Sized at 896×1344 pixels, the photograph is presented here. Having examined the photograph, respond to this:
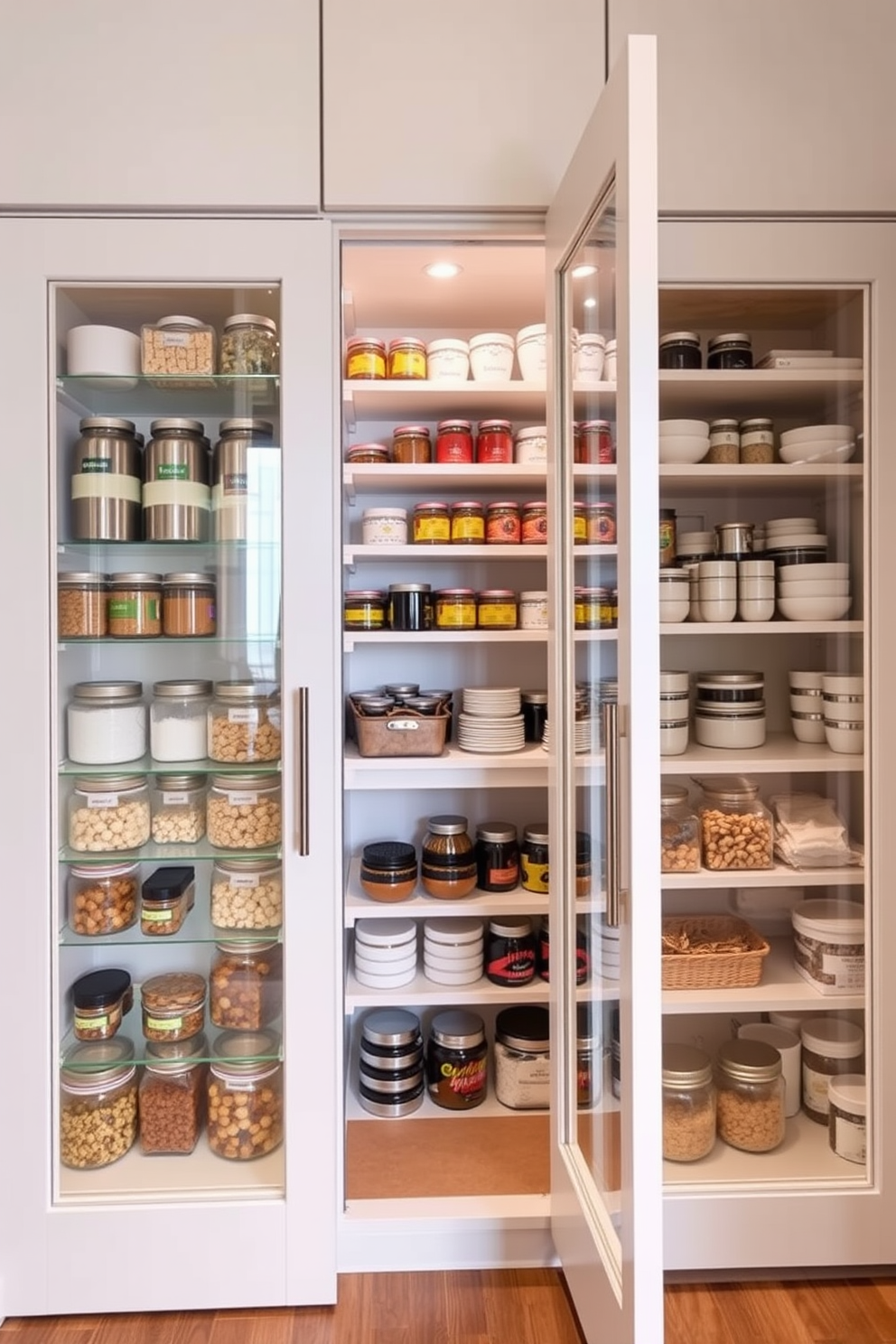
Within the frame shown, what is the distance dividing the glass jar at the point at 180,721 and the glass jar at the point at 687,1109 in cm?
114

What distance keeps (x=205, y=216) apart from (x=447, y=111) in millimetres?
474

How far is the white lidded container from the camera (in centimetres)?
154

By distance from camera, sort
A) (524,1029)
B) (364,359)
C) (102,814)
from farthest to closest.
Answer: (524,1029) < (364,359) < (102,814)

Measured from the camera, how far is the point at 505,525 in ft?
5.78

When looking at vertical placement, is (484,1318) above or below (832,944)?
below

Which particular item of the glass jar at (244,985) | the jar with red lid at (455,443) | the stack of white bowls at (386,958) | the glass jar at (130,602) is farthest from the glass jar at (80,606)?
the stack of white bowls at (386,958)

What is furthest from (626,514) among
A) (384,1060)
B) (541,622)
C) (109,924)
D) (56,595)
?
(384,1060)

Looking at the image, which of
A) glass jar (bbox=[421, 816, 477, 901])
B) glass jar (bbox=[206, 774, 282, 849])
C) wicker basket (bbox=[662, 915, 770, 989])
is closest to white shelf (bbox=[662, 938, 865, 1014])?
wicker basket (bbox=[662, 915, 770, 989])

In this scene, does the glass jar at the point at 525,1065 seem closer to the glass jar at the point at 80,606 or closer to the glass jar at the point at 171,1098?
the glass jar at the point at 171,1098

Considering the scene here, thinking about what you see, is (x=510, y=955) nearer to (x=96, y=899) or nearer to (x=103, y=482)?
(x=96, y=899)

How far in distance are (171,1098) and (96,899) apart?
0.43m

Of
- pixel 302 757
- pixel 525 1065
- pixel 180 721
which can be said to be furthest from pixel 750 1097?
pixel 180 721

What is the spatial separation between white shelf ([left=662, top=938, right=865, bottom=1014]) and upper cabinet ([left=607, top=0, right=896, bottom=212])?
4.95 ft

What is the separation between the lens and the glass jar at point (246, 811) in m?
1.49
